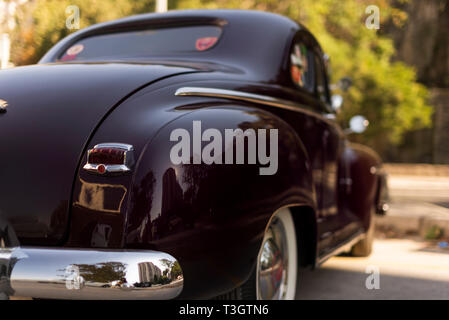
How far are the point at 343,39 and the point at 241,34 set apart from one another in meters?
17.9

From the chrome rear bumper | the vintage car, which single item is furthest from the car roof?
the chrome rear bumper

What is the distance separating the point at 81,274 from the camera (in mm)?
1760

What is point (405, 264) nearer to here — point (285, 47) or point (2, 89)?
Result: point (285, 47)

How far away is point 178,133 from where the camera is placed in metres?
2.01

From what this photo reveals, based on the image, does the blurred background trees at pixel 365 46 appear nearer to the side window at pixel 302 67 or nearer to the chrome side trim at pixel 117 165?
the side window at pixel 302 67

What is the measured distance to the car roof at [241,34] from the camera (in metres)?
3.04

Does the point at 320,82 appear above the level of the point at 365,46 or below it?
above

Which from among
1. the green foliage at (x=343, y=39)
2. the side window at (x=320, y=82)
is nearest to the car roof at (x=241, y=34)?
the side window at (x=320, y=82)

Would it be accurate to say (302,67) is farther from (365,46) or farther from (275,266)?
(365,46)

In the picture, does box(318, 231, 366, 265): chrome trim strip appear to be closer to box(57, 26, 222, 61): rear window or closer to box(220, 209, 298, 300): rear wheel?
box(220, 209, 298, 300): rear wheel

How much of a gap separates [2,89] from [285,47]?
1.72 m

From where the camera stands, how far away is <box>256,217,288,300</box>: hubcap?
265 centimetres

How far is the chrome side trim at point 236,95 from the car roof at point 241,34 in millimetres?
169

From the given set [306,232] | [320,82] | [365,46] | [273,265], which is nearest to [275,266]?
[273,265]
